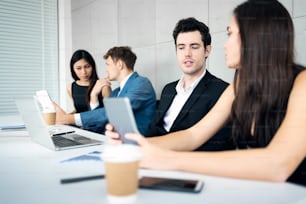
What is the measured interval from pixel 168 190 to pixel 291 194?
19cm

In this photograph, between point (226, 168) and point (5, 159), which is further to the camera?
point (5, 159)

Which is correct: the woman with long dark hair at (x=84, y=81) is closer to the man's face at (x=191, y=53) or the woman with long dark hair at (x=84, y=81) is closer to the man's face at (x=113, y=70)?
the man's face at (x=113, y=70)

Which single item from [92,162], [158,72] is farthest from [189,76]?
[92,162]

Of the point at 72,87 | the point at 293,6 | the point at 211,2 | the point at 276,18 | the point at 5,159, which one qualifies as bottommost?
the point at 5,159

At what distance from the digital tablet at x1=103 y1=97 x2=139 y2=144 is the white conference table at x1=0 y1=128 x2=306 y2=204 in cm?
9

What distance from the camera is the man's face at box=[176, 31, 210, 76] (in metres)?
1.31

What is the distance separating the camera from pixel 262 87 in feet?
2.33

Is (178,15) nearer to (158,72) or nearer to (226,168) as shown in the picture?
(158,72)

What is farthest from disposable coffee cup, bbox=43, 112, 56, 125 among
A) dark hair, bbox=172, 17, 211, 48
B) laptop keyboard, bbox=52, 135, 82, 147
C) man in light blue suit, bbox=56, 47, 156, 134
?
dark hair, bbox=172, 17, 211, 48

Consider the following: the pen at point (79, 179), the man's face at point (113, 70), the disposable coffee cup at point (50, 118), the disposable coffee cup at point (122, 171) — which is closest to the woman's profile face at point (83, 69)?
the man's face at point (113, 70)

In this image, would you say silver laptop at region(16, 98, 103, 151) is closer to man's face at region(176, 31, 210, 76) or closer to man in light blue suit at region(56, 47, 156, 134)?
man in light blue suit at region(56, 47, 156, 134)

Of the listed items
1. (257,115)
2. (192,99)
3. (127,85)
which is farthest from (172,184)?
(127,85)

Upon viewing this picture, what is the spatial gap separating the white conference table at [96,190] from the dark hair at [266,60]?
22 centimetres

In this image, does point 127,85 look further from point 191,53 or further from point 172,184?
point 172,184
